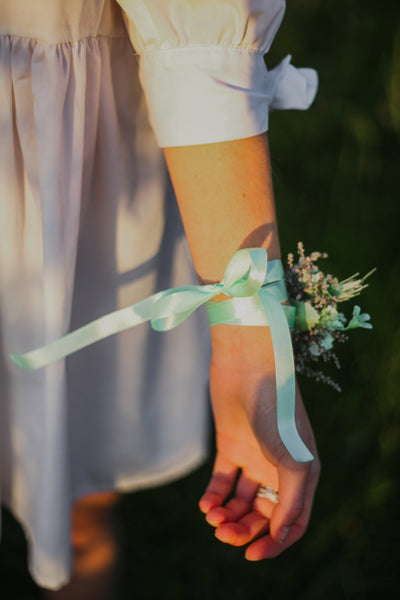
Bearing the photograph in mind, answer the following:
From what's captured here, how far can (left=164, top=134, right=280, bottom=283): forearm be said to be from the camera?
2.31ft

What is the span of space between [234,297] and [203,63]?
0.97ft

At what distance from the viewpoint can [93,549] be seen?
115 centimetres

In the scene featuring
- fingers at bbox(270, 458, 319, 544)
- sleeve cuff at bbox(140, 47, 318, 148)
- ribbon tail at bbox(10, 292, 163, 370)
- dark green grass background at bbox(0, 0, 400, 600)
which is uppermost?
sleeve cuff at bbox(140, 47, 318, 148)

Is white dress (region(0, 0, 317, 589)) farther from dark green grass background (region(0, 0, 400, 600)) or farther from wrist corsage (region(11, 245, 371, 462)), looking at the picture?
dark green grass background (region(0, 0, 400, 600))

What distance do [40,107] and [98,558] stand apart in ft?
3.07

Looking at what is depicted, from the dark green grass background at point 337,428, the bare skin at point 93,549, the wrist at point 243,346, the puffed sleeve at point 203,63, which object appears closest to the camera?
the puffed sleeve at point 203,63

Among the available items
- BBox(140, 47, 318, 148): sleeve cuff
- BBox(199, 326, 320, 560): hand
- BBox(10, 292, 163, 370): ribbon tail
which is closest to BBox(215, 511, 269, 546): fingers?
BBox(199, 326, 320, 560): hand

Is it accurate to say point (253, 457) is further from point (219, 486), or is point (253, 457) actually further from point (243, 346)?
point (243, 346)

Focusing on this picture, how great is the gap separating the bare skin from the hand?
1.17 feet

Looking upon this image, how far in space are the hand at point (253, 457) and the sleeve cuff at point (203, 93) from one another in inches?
10.8

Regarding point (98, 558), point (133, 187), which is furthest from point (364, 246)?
point (98, 558)

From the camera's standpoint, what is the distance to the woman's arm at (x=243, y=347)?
0.71 metres

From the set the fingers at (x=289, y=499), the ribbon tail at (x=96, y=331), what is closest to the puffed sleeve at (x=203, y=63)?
the ribbon tail at (x=96, y=331)

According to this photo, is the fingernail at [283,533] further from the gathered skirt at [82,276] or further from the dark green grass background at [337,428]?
the dark green grass background at [337,428]
